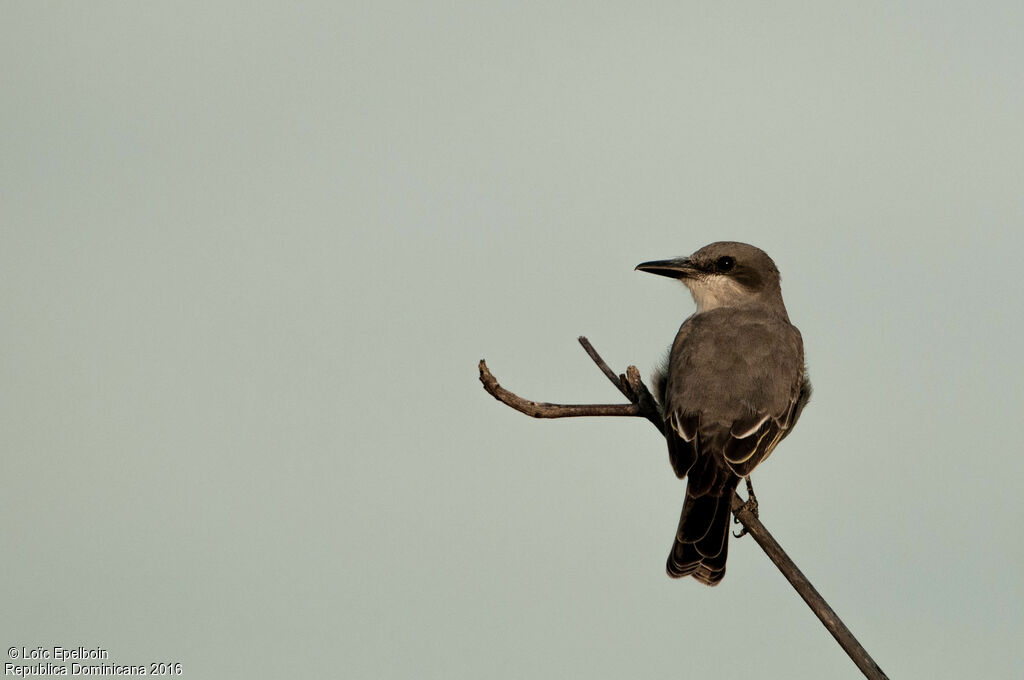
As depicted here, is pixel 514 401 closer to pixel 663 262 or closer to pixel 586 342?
pixel 586 342

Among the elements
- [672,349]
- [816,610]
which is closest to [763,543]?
[816,610]

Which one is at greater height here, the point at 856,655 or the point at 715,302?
the point at 715,302

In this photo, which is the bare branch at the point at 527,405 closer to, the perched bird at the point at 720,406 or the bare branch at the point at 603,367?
the bare branch at the point at 603,367

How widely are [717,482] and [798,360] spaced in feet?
5.21

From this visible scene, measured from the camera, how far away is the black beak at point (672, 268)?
32.4 ft

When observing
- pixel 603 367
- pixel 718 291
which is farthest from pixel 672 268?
pixel 603 367

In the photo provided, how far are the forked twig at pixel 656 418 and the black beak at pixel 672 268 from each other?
254 centimetres

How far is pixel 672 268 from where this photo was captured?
391 inches

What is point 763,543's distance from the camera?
17.2 ft

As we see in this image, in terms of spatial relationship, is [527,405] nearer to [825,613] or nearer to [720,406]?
[825,613]

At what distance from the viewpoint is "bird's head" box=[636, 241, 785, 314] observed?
9.95m

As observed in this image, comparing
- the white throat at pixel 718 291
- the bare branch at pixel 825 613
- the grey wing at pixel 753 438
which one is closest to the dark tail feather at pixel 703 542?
the grey wing at pixel 753 438

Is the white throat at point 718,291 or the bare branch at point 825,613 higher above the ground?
the white throat at point 718,291

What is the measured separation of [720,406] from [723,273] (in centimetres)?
227
